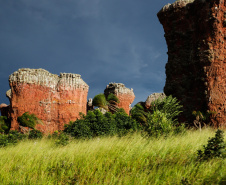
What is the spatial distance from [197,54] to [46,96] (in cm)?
1595

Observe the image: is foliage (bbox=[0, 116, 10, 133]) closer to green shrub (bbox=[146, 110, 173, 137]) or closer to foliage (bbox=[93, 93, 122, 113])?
foliage (bbox=[93, 93, 122, 113])

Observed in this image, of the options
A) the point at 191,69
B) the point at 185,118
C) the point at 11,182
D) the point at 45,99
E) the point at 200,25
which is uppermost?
the point at 200,25

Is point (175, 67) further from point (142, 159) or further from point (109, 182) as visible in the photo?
point (109, 182)

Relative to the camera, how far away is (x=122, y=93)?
30266mm

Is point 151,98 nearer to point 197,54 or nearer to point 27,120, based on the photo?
point 197,54

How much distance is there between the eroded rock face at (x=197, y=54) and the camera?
41.3 feet

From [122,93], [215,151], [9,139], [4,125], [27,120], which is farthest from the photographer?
[122,93]

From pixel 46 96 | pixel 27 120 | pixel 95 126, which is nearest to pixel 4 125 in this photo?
pixel 27 120

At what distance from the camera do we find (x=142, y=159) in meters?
5.19

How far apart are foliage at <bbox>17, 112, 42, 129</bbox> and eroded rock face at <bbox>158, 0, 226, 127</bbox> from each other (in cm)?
1368

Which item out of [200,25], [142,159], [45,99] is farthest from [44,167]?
[45,99]

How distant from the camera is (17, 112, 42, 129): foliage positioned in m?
19.6

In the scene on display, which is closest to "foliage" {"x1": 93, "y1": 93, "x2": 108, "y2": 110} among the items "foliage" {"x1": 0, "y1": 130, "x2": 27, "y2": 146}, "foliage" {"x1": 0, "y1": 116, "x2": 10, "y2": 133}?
"foliage" {"x1": 0, "y1": 116, "x2": 10, "y2": 133}

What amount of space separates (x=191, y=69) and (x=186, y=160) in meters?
10.4
